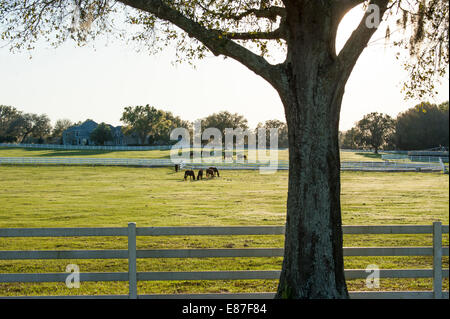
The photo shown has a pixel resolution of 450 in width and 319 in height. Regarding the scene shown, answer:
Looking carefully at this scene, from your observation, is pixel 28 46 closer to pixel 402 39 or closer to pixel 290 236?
pixel 290 236

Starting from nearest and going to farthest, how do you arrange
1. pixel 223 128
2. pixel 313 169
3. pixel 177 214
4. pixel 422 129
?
1. pixel 313 169
2. pixel 177 214
3. pixel 422 129
4. pixel 223 128

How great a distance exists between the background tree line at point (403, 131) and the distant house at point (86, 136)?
54461mm

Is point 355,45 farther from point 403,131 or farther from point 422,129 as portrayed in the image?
point 403,131

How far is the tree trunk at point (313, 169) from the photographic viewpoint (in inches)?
277

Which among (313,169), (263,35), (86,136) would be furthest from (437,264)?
(86,136)

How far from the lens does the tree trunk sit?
704 centimetres

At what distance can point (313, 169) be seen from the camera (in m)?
7.11

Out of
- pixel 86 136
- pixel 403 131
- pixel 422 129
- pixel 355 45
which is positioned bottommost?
pixel 355 45

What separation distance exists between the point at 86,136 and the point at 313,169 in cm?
10519

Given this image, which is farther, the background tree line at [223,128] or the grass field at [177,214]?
the background tree line at [223,128]

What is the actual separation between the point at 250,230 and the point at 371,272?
215cm

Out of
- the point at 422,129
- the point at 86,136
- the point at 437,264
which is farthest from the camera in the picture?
the point at 86,136

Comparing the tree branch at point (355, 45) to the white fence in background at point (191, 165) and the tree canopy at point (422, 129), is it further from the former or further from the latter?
the tree canopy at point (422, 129)

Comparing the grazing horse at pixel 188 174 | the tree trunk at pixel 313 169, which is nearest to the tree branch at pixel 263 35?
the tree trunk at pixel 313 169
